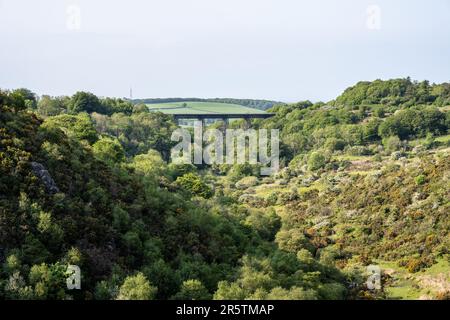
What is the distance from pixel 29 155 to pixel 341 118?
125 meters

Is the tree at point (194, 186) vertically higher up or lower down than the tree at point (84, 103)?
lower down

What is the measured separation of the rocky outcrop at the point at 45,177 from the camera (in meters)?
38.8

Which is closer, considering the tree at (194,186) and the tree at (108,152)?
the tree at (108,152)

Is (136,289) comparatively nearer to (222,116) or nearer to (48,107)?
(48,107)

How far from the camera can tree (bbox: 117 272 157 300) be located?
31500 millimetres

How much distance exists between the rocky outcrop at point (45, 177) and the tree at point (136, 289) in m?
9.85

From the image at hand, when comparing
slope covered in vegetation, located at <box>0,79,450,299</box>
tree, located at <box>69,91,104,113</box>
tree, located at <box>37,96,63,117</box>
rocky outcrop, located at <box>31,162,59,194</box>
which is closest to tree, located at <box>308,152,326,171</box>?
slope covered in vegetation, located at <box>0,79,450,299</box>

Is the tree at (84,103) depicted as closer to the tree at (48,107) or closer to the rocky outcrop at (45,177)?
the tree at (48,107)

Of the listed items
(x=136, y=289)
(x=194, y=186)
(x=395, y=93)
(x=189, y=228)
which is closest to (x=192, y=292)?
(x=136, y=289)

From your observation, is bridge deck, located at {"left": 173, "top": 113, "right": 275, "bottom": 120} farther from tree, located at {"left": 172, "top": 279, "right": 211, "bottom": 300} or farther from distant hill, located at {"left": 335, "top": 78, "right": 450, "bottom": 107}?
tree, located at {"left": 172, "top": 279, "right": 211, "bottom": 300}

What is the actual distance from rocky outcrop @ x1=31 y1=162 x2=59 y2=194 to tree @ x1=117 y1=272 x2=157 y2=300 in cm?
985

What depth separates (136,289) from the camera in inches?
1255

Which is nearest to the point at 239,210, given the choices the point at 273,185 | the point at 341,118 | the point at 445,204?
the point at 445,204

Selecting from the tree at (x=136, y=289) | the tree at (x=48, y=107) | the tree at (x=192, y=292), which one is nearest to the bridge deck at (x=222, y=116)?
the tree at (x=48, y=107)
